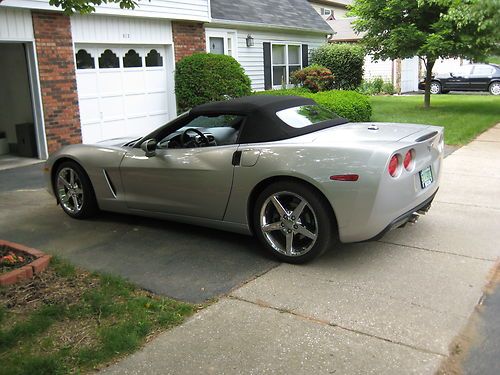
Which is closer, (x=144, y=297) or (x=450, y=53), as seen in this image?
(x=144, y=297)

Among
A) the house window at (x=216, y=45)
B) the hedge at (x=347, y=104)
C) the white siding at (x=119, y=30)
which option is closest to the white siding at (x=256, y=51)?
the house window at (x=216, y=45)

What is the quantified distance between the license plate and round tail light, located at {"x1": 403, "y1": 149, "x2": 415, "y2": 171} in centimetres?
22

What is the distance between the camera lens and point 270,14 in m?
18.8

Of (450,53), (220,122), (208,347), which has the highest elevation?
(450,53)

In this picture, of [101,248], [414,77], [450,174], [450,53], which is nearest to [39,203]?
[101,248]

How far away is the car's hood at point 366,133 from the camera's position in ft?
15.2

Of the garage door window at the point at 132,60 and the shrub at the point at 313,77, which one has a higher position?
the garage door window at the point at 132,60

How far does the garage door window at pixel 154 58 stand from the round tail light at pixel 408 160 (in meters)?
10.1

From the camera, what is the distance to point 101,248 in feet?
17.3

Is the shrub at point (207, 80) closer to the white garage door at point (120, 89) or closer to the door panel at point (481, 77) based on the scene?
the white garage door at point (120, 89)

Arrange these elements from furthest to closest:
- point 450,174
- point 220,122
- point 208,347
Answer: point 450,174, point 220,122, point 208,347

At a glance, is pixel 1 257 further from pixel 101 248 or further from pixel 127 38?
pixel 127 38

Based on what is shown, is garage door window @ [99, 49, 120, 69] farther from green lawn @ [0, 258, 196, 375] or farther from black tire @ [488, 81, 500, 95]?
black tire @ [488, 81, 500, 95]

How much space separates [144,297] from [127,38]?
966cm
